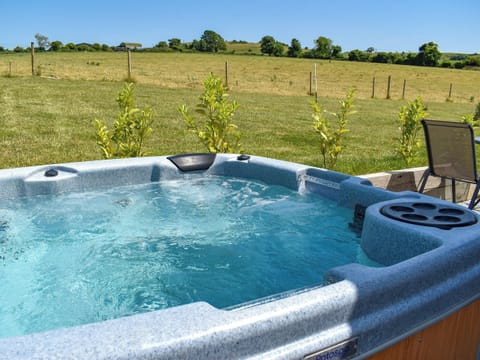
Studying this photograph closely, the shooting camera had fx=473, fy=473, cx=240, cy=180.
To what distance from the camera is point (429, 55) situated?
52.6 meters

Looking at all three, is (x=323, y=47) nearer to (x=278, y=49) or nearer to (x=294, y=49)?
(x=294, y=49)

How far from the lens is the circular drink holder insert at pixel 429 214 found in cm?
236

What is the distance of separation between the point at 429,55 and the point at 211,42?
89.7 ft

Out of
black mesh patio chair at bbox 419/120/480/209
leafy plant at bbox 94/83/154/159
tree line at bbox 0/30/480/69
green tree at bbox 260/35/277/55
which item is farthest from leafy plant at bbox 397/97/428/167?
green tree at bbox 260/35/277/55

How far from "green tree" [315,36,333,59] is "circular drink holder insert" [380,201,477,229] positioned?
185 feet

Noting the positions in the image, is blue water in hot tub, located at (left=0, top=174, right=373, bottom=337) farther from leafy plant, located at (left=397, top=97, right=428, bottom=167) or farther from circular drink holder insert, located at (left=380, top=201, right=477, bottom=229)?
leafy plant, located at (left=397, top=97, right=428, bottom=167)

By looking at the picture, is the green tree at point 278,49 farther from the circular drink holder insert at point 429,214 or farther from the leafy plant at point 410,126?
the circular drink holder insert at point 429,214

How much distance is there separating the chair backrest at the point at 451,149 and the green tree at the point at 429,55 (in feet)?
177

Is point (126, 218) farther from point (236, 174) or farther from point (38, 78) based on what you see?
point (38, 78)

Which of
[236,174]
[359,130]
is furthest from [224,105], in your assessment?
[359,130]

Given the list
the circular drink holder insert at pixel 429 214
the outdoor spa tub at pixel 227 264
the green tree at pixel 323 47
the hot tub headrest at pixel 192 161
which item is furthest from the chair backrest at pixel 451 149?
the green tree at pixel 323 47

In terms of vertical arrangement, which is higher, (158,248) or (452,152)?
(452,152)

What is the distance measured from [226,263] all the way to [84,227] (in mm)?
1194

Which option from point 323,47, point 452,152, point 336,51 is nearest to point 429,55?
point 336,51
